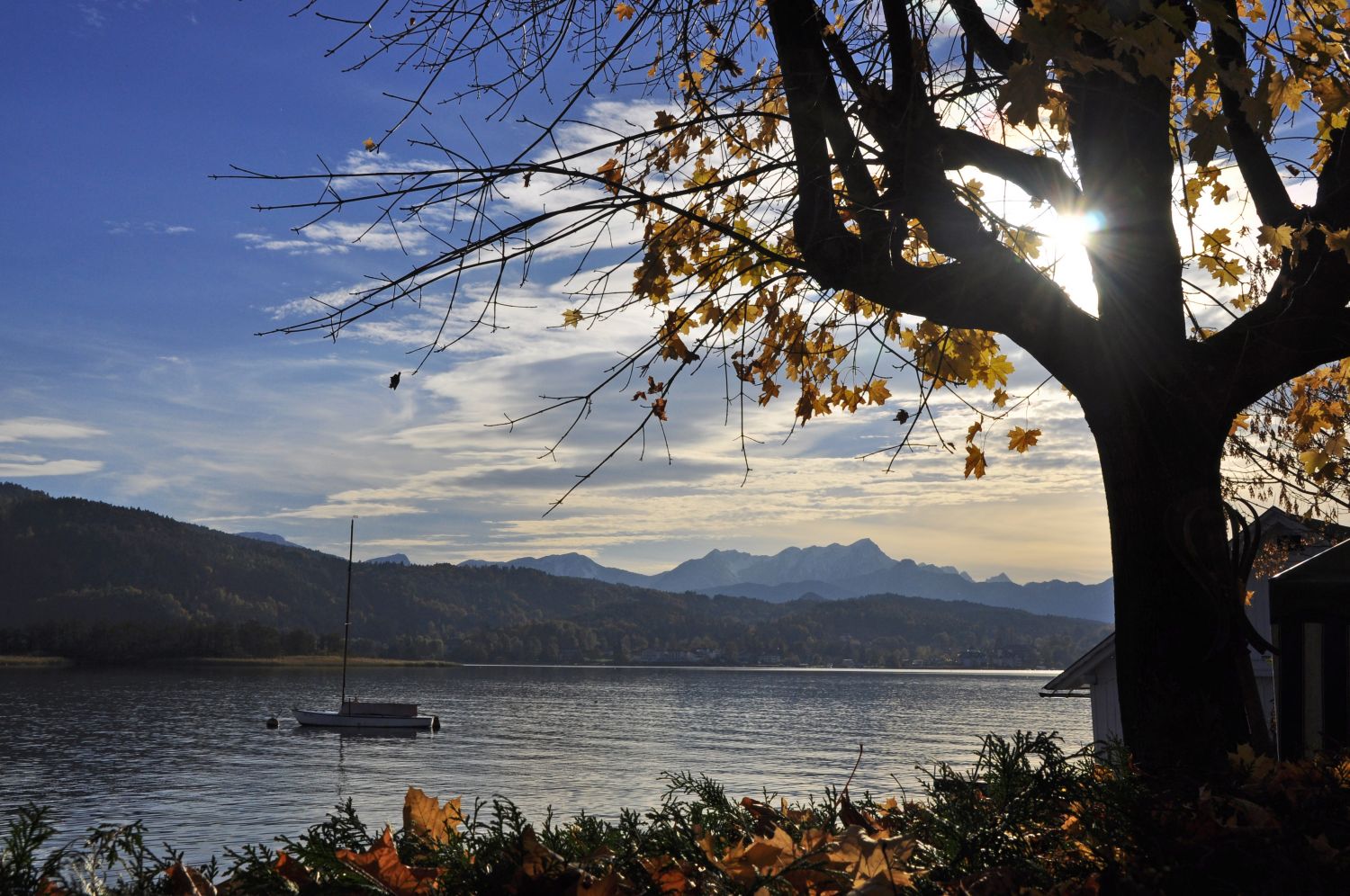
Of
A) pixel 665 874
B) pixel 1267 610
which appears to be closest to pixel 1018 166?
pixel 665 874

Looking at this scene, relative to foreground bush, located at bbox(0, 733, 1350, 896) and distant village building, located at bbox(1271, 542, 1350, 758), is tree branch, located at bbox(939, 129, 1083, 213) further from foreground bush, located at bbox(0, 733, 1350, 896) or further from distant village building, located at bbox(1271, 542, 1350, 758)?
foreground bush, located at bbox(0, 733, 1350, 896)

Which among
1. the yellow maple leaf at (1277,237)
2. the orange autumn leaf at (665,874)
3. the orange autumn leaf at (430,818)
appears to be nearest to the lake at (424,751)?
the yellow maple leaf at (1277,237)

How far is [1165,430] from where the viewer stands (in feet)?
15.6

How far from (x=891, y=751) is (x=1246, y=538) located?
9494 centimetres

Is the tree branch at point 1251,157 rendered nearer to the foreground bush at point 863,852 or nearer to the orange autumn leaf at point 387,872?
the foreground bush at point 863,852

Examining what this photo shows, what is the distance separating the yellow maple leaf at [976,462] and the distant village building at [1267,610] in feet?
5.33

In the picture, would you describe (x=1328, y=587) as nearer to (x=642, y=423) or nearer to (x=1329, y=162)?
(x=1329, y=162)

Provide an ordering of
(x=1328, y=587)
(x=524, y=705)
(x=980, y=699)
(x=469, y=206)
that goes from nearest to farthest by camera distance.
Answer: (x=469, y=206)
(x=1328, y=587)
(x=524, y=705)
(x=980, y=699)

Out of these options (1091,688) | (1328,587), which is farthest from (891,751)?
(1328,587)

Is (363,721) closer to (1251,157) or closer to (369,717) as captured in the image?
(369,717)

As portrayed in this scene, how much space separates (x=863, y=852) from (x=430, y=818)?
109 centimetres

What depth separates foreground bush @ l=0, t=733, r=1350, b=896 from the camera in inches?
83.2

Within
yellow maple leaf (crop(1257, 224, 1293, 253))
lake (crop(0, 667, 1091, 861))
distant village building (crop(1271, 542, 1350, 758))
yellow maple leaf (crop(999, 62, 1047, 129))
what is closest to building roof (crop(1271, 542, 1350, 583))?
distant village building (crop(1271, 542, 1350, 758))

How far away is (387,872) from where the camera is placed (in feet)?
7.13
